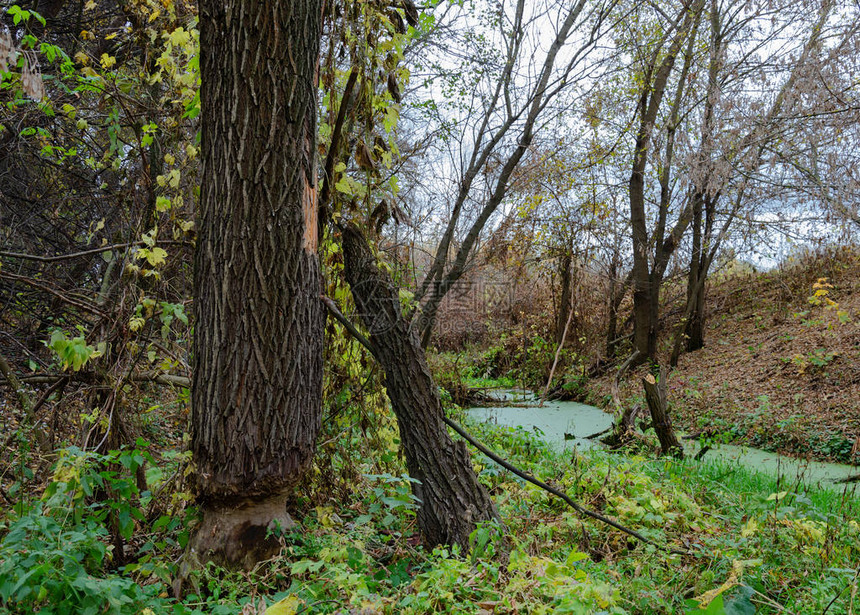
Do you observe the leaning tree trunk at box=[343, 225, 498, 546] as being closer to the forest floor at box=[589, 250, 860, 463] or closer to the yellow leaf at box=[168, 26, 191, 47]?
the yellow leaf at box=[168, 26, 191, 47]

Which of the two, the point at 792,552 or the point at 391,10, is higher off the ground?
the point at 391,10

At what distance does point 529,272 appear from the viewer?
410 inches

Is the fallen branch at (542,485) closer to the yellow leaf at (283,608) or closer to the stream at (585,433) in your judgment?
the yellow leaf at (283,608)

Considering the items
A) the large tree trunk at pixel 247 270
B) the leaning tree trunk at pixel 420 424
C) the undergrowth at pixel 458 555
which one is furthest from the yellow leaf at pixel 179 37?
the undergrowth at pixel 458 555

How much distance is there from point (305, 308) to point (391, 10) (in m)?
1.60

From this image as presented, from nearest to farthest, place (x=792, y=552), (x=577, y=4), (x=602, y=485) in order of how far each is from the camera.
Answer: (x=792, y=552), (x=602, y=485), (x=577, y=4)

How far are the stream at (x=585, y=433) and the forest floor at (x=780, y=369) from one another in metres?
0.35

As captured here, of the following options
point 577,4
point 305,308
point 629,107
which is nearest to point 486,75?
point 577,4

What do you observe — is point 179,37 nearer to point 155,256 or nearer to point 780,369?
point 155,256

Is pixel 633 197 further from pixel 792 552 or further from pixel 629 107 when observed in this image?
pixel 792 552

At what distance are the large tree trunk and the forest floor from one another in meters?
5.00

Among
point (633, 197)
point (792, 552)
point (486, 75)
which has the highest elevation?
point (486, 75)

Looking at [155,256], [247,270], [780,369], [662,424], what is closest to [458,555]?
[247,270]

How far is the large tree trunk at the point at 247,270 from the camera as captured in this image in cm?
206
